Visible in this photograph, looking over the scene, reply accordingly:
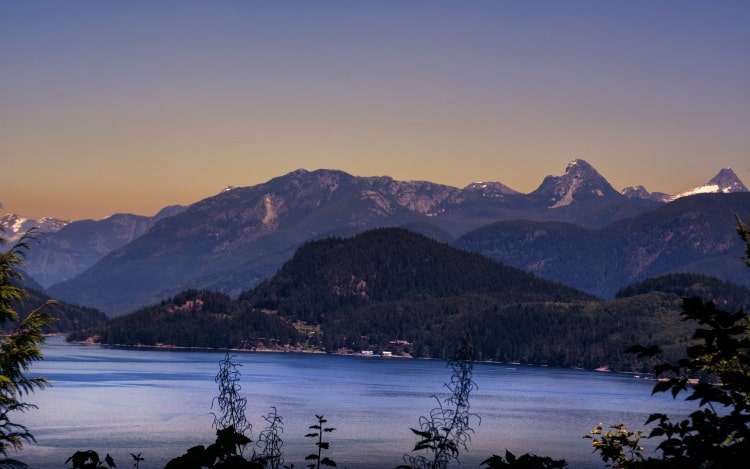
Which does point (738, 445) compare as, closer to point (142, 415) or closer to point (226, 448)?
point (226, 448)

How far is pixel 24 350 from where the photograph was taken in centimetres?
4641

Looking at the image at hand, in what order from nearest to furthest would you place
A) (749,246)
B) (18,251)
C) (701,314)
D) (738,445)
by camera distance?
(738,445) < (701,314) < (749,246) < (18,251)

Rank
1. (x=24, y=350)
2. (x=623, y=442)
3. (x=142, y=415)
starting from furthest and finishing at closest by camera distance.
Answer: (x=142, y=415) → (x=24, y=350) → (x=623, y=442)

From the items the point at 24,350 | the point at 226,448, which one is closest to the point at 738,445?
the point at 226,448

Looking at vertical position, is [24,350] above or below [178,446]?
above

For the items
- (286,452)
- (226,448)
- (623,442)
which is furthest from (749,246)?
(286,452)

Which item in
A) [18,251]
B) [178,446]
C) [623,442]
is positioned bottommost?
[178,446]

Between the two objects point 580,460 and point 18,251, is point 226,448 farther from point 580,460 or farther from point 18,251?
point 580,460

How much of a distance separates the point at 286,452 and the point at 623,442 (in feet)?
382

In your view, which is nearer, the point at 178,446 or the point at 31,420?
the point at 178,446

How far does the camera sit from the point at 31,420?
18438 centimetres

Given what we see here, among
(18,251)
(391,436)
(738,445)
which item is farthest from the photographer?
(391,436)

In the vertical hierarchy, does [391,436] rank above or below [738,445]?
below

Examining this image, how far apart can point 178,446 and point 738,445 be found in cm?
14365
